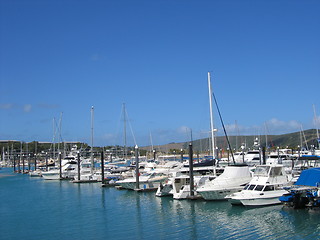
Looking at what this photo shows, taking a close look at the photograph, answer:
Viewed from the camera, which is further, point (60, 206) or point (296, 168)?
point (296, 168)

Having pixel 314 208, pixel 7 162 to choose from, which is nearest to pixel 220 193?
pixel 314 208

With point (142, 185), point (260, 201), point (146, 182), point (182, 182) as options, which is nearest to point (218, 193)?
point (260, 201)

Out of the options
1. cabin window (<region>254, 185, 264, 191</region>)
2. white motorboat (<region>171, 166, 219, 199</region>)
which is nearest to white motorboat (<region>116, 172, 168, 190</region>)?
white motorboat (<region>171, 166, 219, 199</region>)

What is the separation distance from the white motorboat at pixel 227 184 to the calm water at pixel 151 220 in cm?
102

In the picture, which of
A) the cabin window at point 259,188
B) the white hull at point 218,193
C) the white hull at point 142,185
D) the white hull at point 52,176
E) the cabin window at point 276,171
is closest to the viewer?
the cabin window at point 259,188

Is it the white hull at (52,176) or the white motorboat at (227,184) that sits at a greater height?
the white motorboat at (227,184)

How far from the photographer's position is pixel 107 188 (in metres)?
53.3

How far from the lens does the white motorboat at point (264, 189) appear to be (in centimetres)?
3139

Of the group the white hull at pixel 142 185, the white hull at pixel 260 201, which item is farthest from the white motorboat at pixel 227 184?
the white hull at pixel 142 185

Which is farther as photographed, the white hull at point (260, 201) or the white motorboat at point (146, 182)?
the white motorboat at point (146, 182)

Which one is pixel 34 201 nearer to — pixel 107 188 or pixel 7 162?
pixel 107 188

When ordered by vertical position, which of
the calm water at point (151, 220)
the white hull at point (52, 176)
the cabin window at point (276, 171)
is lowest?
the calm water at point (151, 220)

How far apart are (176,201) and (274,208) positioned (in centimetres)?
1057

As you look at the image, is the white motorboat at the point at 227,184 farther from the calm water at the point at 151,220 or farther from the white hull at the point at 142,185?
the white hull at the point at 142,185
